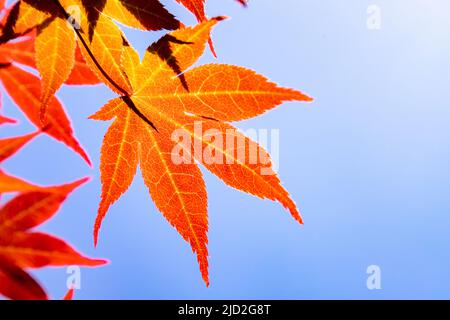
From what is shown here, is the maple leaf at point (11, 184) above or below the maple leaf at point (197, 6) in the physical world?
below

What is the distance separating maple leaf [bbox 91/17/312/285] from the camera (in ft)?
2.35

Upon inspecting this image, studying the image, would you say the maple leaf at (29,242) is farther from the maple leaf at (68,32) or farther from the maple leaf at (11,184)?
the maple leaf at (68,32)

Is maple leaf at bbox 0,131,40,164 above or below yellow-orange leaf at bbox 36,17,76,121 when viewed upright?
below

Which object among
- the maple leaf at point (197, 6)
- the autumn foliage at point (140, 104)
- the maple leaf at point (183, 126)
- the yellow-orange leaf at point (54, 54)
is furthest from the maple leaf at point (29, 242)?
the maple leaf at point (197, 6)

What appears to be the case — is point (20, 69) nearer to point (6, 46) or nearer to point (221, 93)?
point (6, 46)

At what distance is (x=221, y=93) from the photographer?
29.1 inches

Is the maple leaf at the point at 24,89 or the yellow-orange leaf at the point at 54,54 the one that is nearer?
the yellow-orange leaf at the point at 54,54

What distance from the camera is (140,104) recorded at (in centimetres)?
80

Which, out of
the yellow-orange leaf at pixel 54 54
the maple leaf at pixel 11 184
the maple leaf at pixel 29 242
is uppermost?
the yellow-orange leaf at pixel 54 54

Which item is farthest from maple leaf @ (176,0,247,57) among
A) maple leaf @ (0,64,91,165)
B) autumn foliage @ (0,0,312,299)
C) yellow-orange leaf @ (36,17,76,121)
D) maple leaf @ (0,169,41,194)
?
maple leaf @ (0,169,41,194)

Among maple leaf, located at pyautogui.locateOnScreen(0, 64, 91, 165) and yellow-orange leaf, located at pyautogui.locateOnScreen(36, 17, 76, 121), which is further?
maple leaf, located at pyautogui.locateOnScreen(0, 64, 91, 165)

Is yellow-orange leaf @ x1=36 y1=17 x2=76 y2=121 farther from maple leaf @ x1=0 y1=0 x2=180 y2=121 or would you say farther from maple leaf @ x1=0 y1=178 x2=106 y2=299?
maple leaf @ x1=0 y1=178 x2=106 y2=299

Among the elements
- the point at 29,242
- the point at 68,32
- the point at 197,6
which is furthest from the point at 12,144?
the point at 197,6

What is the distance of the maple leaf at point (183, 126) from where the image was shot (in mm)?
716
